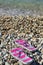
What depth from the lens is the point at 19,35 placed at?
1078cm

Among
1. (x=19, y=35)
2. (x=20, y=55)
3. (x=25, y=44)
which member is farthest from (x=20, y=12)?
(x=20, y=55)

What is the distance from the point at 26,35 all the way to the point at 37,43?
36.1 inches

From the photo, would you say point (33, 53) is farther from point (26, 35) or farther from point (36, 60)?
point (26, 35)

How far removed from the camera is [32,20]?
12695mm

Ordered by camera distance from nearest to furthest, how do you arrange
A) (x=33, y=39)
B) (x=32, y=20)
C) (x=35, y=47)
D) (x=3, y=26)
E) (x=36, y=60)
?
(x=36, y=60)
(x=35, y=47)
(x=33, y=39)
(x=3, y=26)
(x=32, y=20)

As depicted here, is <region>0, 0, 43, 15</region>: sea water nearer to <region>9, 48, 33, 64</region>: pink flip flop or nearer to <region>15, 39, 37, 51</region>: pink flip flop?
<region>15, 39, 37, 51</region>: pink flip flop

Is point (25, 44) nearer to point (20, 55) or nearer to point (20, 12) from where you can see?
point (20, 55)

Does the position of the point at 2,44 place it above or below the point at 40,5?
above

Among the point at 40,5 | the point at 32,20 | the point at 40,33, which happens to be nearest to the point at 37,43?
the point at 40,33

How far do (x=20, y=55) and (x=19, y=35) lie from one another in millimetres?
2132

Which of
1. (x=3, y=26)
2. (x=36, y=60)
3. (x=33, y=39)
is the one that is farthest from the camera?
(x=3, y=26)

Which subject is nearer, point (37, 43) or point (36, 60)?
point (36, 60)

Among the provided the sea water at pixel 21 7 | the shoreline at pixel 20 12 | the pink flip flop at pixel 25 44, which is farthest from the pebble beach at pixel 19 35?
the sea water at pixel 21 7

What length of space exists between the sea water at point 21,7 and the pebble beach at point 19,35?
12.0ft
